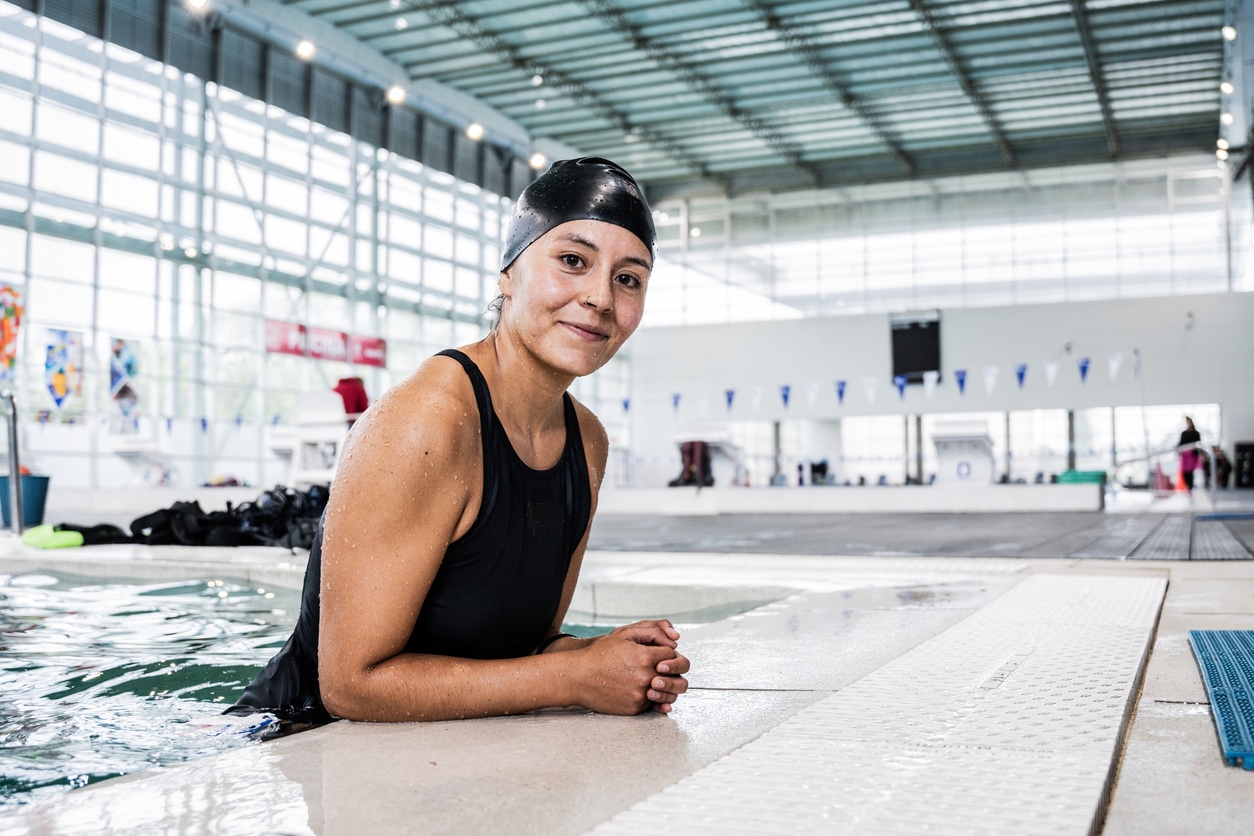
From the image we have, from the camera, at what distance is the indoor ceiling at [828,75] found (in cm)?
2058

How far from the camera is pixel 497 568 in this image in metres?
1.97

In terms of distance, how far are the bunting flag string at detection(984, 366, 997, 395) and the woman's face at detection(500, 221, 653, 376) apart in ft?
93.3

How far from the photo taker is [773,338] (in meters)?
31.4

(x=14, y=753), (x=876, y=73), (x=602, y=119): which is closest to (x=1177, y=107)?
(x=876, y=73)

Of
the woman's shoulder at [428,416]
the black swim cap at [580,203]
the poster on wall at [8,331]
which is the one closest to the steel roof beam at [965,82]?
the poster on wall at [8,331]

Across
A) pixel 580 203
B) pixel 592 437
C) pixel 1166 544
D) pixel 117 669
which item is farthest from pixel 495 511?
pixel 1166 544

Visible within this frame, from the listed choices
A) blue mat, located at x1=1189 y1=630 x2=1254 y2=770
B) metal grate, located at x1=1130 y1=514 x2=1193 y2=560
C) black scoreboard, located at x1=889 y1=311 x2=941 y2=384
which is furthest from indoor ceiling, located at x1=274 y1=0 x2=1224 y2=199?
blue mat, located at x1=1189 y1=630 x2=1254 y2=770

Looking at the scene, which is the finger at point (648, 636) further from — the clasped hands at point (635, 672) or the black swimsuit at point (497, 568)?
the black swimsuit at point (497, 568)

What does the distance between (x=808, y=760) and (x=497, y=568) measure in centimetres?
71

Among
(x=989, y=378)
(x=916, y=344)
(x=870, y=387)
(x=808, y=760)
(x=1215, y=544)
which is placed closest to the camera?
(x=808, y=760)

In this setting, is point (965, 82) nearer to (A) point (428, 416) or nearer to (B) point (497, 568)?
(B) point (497, 568)

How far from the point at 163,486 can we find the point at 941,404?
66.0 feet

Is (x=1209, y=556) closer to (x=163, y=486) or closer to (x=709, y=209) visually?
(x=163, y=486)

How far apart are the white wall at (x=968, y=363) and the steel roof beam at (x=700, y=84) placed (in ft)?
16.3
